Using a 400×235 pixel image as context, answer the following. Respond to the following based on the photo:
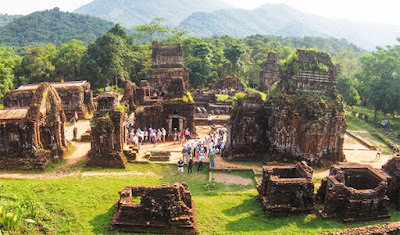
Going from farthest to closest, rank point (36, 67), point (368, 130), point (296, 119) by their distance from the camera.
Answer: point (36, 67)
point (368, 130)
point (296, 119)

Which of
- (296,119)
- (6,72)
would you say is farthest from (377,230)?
(6,72)

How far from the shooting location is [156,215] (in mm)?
12797

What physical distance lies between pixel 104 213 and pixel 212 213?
486cm

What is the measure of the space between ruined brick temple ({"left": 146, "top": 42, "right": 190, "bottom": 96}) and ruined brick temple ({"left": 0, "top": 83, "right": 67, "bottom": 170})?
23.2 m

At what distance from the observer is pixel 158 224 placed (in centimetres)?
1270

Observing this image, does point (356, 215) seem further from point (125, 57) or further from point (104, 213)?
point (125, 57)

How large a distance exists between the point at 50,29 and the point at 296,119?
124 metres

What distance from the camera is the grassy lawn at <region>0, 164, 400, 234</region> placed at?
12.5m

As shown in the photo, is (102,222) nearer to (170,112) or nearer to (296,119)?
(296,119)

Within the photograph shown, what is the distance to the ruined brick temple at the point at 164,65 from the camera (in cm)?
4353

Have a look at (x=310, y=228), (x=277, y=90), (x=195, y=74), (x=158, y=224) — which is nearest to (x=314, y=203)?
(x=310, y=228)

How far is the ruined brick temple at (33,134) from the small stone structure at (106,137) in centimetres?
282

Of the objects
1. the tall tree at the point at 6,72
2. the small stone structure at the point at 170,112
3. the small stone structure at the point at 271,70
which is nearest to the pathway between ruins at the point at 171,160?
the small stone structure at the point at 170,112

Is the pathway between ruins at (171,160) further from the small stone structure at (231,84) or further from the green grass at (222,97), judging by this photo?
the small stone structure at (231,84)
